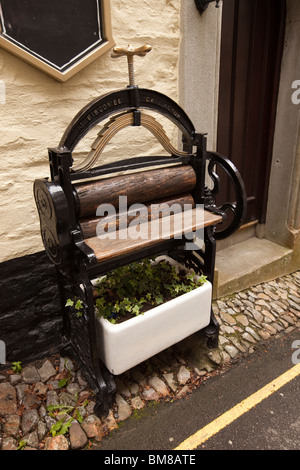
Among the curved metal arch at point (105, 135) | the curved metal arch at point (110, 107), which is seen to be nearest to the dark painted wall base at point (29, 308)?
the curved metal arch at point (105, 135)

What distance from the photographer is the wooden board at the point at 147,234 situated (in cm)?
218

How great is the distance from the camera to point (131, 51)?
2.12 m

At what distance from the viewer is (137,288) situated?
2.74 meters

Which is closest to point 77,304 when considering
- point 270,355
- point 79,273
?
point 79,273

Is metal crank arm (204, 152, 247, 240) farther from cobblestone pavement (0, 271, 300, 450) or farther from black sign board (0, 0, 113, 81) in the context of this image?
black sign board (0, 0, 113, 81)

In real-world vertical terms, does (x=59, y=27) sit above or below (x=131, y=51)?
above

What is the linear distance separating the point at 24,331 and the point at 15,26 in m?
2.24

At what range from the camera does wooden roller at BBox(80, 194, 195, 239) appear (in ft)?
7.62

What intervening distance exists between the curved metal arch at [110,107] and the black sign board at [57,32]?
58cm

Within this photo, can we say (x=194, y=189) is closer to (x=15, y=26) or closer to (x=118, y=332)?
(x=118, y=332)

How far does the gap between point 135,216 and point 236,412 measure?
63.3 inches

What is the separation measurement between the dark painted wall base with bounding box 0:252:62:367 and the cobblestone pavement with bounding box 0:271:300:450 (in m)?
0.14

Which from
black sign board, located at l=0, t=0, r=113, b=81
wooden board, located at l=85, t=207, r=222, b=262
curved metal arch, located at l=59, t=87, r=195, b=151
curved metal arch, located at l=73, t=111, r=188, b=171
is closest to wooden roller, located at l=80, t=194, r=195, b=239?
wooden board, located at l=85, t=207, r=222, b=262

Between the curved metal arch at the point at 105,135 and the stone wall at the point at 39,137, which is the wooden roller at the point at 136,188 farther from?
the stone wall at the point at 39,137
